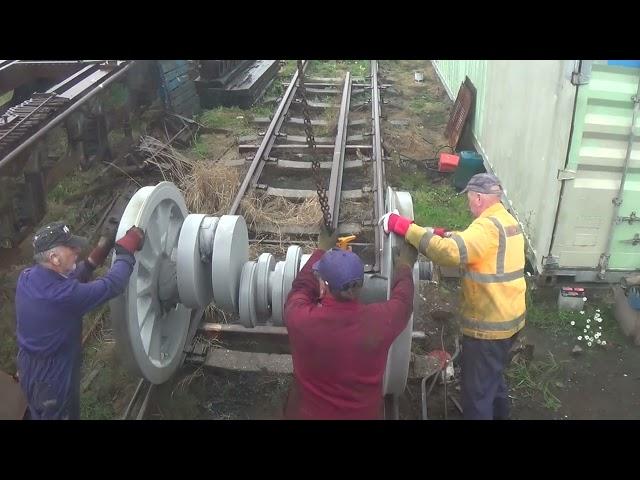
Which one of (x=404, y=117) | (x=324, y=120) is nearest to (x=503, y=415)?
(x=324, y=120)

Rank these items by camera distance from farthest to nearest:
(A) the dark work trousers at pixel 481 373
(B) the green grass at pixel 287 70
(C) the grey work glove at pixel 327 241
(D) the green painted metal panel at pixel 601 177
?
(B) the green grass at pixel 287 70
(D) the green painted metal panel at pixel 601 177
(A) the dark work trousers at pixel 481 373
(C) the grey work glove at pixel 327 241

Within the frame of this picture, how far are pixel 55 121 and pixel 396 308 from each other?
4.62 metres

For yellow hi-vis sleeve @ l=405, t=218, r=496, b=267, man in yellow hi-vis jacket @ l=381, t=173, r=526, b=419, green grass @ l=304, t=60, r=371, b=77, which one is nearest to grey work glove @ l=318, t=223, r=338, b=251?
man in yellow hi-vis jacket @ l=381, t=173, r=526, b=419

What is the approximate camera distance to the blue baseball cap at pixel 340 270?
2.74 m

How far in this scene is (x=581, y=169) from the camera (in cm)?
501

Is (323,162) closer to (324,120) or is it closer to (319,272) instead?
(324,120)

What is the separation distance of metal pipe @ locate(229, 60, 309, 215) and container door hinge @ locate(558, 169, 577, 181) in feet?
9.77

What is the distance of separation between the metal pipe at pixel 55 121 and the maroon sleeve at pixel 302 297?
3.45 m

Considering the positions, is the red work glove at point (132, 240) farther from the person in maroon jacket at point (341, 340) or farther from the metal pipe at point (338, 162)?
the metal pipe at point (338, 162)

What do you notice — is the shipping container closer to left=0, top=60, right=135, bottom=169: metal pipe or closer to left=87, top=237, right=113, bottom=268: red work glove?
left=87, top=237, right=113, bottom=268: red work glove

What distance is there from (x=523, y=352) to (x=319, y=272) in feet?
8.51

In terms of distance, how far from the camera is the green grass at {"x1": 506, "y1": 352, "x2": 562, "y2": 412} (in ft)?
14.5

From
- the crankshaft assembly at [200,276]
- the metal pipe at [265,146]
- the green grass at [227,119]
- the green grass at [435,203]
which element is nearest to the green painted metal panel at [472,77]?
the green grass at [435,203]

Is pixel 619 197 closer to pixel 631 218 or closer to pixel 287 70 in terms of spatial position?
pixel 631 218
